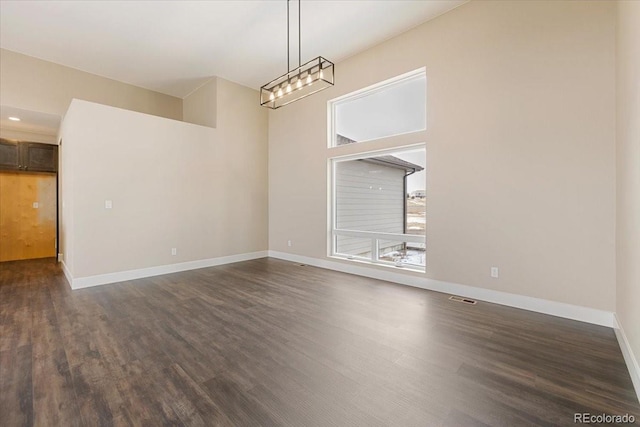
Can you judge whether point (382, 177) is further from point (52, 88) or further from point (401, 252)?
point (52, 88)

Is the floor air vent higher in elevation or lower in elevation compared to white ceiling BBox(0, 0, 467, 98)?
lower

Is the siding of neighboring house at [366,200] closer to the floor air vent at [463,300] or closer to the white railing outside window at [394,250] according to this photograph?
the white railing outside window at [394,250]

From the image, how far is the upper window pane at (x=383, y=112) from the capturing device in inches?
162

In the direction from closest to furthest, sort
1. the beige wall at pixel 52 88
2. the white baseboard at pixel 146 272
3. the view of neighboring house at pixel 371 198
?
the white baseboard at pixel 146 272 < the beige wall at pixel 52 88 < the view of neighboring house at pixel 371 198

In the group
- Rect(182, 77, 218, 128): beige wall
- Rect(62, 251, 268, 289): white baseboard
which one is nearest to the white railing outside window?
Rect(62, 251, 268, 289): white baseboard

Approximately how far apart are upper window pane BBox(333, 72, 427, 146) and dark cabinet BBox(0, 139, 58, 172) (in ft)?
21.3

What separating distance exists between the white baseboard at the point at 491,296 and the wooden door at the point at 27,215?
6.69 meters

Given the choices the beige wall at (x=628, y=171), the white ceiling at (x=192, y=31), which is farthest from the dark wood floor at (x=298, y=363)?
the white ceiling at (x=192, y=31)

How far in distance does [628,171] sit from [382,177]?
3.13 metres

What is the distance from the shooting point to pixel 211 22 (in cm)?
384

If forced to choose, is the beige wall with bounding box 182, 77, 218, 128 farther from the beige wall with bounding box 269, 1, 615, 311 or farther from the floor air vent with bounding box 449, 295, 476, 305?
the floor air vent with bounding box 449, 295, 476, 305

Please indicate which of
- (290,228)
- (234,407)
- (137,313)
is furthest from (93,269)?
(234,407)

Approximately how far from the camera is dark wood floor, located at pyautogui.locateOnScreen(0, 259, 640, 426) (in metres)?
1.57

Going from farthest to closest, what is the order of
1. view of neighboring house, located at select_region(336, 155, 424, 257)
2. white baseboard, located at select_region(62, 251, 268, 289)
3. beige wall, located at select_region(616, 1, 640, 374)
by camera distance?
view of neighboring house, located at select_region(336, 155, 424, 257), white baseboard, located at select_region(62, 251, 268, 289), beige wall, located at select_region(616, 1, 640, 374)
